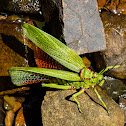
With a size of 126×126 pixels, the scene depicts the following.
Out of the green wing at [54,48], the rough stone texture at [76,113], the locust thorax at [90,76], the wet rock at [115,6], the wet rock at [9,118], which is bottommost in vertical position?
the wet rock at [9,118]

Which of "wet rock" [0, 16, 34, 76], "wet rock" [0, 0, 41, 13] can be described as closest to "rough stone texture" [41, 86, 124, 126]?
"wet rock" [0, 16, 34, 76]

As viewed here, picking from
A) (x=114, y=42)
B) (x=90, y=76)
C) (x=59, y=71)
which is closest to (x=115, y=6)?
(x=114, y=42)

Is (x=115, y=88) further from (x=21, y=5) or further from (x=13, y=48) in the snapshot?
(x=21, y=5)

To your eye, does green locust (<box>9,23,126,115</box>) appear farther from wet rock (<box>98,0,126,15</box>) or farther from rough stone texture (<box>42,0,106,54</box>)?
wet rock (<box>98,0,126,15</box>)

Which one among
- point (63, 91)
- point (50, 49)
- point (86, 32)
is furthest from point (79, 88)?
point (86, 32)

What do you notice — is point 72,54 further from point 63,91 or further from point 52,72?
point 63,91

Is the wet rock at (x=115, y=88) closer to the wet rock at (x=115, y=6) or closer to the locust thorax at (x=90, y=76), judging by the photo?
the locust thorax at (x=90, y=76)

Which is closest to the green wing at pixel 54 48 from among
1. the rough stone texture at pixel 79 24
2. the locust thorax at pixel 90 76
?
the locust thorax at pixel 90 76

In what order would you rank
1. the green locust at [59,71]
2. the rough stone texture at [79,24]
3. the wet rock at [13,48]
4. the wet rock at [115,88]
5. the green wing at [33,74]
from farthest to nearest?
the wet rock at [115,88] → the wet rock at [13,48] → the rough stone texture at [79,24] → the green locust at [59,71] → the green wing at [33,74]
